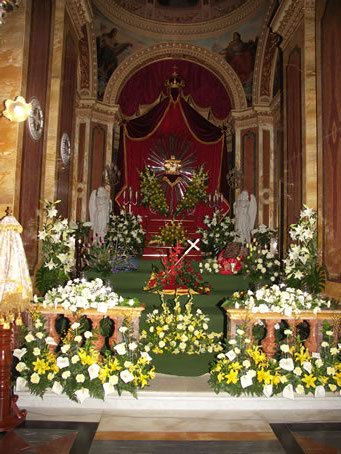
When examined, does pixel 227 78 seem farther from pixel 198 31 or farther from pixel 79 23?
pixel 79 23

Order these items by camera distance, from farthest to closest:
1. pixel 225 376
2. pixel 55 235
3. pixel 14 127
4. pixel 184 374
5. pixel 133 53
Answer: pixel 133 53 → pixel 55 235 → pixel 14 127 → pixel 184 374 → pixel 225 376

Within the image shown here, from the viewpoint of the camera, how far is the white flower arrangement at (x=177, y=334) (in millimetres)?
6168

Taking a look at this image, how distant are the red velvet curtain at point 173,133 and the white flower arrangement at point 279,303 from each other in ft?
31.3

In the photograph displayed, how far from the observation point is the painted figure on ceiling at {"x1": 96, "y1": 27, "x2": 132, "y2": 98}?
47.3ft

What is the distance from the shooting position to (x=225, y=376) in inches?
207

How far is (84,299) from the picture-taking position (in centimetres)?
555

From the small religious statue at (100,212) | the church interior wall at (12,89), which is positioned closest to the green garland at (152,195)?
the small religious statue at (100,212)

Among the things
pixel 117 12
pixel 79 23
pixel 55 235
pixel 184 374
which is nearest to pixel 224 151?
pixel 117 12

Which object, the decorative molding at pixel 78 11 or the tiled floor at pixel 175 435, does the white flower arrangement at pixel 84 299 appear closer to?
the tiled floor at pixel 175 435

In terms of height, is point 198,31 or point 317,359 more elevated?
point 198,31

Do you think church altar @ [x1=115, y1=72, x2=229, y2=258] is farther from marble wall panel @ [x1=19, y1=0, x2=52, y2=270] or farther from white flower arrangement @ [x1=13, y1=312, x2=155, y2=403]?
white flower arrangement @ [x1=13, y1=312, x2=155, y2=403]

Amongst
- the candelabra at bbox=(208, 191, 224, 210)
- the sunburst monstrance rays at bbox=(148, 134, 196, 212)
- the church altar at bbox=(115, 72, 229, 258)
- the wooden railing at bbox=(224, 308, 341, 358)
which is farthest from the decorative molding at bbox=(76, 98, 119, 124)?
→ the wooden railing at bbox=(224, 308, 341, 358)

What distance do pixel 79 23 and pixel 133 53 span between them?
218 inches

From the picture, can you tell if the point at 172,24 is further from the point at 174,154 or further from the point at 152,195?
the point at 152,195
